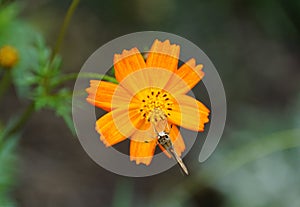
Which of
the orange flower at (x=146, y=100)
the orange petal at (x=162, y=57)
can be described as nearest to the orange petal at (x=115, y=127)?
the orange flower at (x=146, y=100)

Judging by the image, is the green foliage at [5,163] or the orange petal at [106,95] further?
the green foliage at [5,163]

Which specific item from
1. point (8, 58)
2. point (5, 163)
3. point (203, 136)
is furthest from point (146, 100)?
point (203, 136)

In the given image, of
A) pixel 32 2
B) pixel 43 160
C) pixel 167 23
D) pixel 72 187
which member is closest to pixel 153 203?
pixel 72 187

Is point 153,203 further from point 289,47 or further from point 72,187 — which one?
point 289,47

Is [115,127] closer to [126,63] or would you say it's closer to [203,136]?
[126,63]

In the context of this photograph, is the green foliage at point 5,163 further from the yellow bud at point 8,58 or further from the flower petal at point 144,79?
the flower petal at point 144,79

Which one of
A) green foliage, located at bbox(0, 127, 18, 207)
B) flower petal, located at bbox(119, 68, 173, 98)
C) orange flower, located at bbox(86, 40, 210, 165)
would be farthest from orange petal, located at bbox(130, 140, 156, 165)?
green foliage, located at bbox(0, 127, 18, 207)

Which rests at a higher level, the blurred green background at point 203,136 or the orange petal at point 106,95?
the blurred green background at point 203,136
